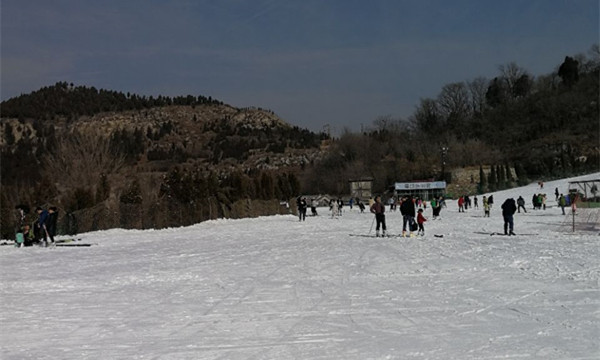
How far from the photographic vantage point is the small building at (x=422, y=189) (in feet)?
228

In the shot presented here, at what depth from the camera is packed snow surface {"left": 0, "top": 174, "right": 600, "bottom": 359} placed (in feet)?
21.5

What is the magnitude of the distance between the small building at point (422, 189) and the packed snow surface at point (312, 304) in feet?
171

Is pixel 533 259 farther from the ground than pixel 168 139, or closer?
closer

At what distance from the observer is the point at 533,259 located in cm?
1377

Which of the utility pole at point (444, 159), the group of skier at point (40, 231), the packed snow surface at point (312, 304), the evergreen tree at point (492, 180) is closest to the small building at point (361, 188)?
the utility pole at point (444, 159)

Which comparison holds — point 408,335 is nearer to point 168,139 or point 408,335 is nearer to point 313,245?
point 313,245

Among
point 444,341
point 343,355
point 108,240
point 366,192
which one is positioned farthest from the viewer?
point 366,192

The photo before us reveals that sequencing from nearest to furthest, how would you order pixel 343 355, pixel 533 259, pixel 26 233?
1. pixel 343 355
2. pixel 533 259
3. pixel 26 233

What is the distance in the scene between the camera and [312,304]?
9.11 meters

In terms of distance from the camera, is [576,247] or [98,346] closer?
[98,346]

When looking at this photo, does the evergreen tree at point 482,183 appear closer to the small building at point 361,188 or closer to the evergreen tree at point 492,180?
the evergreen tree at point 492,180

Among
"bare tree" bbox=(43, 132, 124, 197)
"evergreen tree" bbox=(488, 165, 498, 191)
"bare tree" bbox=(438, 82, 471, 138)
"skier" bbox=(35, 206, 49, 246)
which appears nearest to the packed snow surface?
"skier" bbox=(35, 206, 49, 246)

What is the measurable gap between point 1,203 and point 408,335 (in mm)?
26637

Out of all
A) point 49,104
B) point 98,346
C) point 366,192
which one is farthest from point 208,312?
point 49,104
